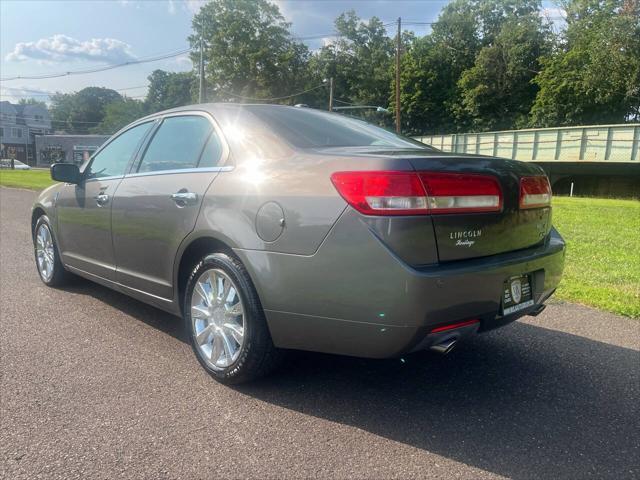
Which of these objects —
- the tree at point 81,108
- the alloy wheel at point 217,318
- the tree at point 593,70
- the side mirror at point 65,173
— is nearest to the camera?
the alloy wheel at point 217,318

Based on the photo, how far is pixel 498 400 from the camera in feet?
9.73

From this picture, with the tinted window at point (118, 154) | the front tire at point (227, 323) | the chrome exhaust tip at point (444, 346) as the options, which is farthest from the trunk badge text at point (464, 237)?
the tinted window at point (118, 154)

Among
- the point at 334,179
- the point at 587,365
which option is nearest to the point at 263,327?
the point at 334,179

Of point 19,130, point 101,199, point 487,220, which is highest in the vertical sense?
point 19,130

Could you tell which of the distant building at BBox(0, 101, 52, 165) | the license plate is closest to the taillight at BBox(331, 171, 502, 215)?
the license plate

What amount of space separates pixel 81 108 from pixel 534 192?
13796 cm

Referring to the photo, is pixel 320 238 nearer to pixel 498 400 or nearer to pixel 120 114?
pixel 498 400

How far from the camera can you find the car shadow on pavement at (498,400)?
2.43 metres

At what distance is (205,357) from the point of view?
10.5ft

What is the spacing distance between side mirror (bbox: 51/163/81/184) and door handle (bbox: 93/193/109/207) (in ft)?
1.64

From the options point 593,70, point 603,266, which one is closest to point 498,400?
point 603,266

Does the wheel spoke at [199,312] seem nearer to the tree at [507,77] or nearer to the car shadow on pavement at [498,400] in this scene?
the car shadow on pavement at [498,400]

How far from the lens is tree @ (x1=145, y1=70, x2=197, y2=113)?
332 ft

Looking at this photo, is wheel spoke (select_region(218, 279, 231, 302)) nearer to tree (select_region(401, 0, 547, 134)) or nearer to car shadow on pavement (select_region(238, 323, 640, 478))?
car shadow on pavement (select_region(238, 323, 640, 478))
